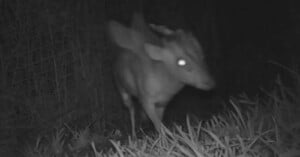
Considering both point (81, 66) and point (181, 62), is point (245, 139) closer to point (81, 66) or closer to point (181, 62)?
point (181, 62)

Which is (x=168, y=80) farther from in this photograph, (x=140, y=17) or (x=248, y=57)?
(x=248, y=57)

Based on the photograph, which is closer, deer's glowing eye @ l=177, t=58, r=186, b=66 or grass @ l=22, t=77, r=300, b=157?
grass @ l=22, t=77, r=300, b=157

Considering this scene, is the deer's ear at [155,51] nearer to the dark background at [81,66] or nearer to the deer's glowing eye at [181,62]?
the deer's glowing eye at [181,62]

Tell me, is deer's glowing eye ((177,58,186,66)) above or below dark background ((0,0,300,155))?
above

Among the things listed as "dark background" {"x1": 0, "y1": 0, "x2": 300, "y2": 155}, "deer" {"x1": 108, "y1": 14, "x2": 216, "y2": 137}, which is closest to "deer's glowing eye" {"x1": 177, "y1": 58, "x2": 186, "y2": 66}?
"deer" {"x1": 108, "y1": 14, "x2": 216, "y2": 137}

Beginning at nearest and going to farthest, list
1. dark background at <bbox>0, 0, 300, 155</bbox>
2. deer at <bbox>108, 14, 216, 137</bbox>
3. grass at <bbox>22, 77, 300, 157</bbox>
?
grass at <bbox>22, 77, 300, 157</bbox> → deer at <bbox>108, 14, 216, 137</bbox> → dark background at <bbox>0, 0, 300, 155</bbox>

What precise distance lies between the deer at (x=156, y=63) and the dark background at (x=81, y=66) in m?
0.87

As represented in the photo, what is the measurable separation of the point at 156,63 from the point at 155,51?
0.84ft

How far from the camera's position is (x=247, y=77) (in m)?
7.65

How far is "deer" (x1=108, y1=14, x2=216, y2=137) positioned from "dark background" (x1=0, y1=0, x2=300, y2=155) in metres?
0.87

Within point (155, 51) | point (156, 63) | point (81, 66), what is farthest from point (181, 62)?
point (81, 66)

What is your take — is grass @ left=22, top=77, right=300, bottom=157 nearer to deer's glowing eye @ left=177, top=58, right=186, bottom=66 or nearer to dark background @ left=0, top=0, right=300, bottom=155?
deer's glowing eye @ left=177, top=58, right=186, bottom=66

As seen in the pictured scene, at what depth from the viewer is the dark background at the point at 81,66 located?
667 centimetres

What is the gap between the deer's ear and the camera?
17.6ft
